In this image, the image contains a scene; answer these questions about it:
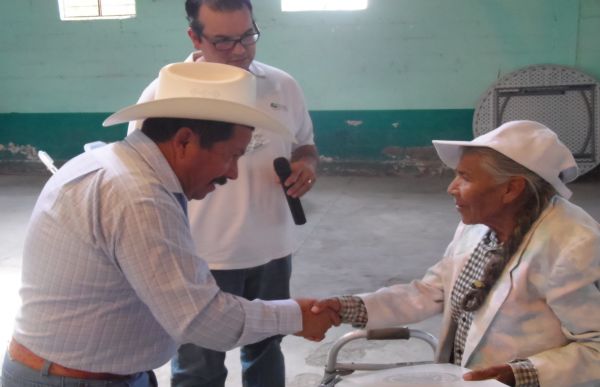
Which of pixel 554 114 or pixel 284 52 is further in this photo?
pixel 284 52

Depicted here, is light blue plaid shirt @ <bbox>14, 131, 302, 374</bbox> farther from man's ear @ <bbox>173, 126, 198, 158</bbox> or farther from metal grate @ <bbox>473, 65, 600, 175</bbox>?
metal grate @ <bbox>473, 65, 600, 175</bbox>

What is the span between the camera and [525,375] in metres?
1.50

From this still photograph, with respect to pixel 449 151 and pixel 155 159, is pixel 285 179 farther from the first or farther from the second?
pixel 155 159

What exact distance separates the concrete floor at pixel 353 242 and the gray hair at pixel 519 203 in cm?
133

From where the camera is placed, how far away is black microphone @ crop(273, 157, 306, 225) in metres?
2.02

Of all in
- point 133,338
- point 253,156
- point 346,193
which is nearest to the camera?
point 133,338

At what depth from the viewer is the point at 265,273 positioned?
83.5 inches

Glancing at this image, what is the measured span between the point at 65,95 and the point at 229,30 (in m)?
6.21

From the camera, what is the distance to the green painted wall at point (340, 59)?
255 inches

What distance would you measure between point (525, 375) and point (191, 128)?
3.15 ft

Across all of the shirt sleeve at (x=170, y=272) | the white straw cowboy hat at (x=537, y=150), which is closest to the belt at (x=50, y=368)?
the shirt sleeve at (x=170, y=272)

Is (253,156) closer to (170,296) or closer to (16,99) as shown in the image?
(170,296)

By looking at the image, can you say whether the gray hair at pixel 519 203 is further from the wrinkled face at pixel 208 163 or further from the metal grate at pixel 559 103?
the metal grate at pixel 559 103

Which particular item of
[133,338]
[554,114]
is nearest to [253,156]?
[133,338]
